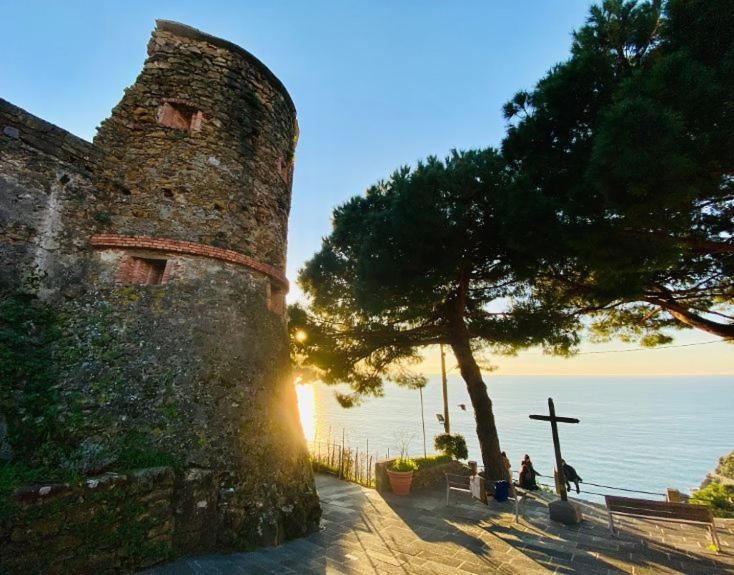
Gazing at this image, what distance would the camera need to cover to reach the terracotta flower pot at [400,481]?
9.27 m

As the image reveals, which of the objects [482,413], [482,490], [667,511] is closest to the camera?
[667,511]

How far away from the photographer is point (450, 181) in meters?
9.21

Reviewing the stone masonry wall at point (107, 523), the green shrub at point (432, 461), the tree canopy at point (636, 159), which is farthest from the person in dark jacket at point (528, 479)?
the stone masonry wall at point (107, 523)

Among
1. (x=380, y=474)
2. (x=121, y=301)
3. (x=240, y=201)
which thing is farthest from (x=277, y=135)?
(x=380, y=474)

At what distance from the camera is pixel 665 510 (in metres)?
6.05

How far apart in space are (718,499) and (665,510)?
6170mm

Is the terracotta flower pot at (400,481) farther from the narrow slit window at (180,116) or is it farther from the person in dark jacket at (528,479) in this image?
the narrow slit window at (180,116)

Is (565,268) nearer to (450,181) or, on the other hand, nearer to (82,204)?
(450,181)

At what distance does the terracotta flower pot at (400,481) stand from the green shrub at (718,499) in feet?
24.6

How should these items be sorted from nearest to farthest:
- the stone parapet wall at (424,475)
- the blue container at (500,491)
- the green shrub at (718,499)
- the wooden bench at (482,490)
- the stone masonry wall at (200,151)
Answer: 1. the stone masonry wall at (200,151)
2. the wooden bench at (482,490)
3. the green shrub at (718,499)
4. the blue container at (500,491)
5. the stone parapet wall at (424,475)

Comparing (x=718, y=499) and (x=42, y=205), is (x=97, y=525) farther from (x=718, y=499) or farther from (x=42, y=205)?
(x=718, y=499)

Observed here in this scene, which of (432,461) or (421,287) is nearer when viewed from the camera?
(421,287)

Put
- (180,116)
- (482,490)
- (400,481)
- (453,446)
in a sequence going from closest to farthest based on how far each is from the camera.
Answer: (180,116)
(482,490)
(400,481)
(453,446)

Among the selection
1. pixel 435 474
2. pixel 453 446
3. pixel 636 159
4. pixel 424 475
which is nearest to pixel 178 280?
pixel 636 159
